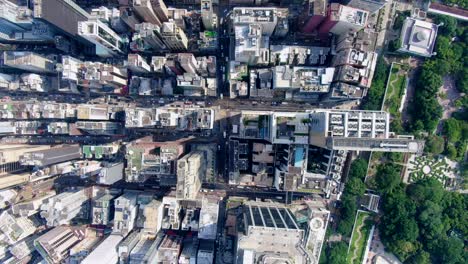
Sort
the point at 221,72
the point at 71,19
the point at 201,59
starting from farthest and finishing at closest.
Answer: the point at 221,72
the point at 201,59
the point at 71,19

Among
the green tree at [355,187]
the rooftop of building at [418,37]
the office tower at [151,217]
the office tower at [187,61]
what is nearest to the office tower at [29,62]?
the office tower at [187,61]

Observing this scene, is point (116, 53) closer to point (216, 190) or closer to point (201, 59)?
point (201, 59)

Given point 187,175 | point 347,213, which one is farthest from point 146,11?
point 347,213

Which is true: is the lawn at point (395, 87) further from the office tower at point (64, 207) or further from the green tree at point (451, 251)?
the office tower at point (64, 207)

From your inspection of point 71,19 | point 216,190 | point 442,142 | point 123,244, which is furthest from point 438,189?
point 71,19

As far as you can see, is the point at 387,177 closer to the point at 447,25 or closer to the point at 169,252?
the point at 447,25
